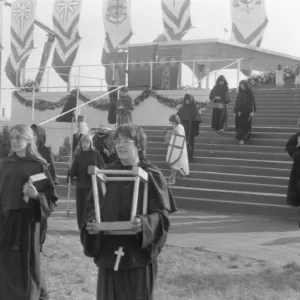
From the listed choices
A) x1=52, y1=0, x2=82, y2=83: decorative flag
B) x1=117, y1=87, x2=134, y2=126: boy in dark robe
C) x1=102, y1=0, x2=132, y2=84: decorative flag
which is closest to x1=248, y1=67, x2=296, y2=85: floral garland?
A: x1=102, y1=0, x2=132, y2=84: decorative flag

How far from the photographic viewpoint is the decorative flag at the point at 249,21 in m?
26.8

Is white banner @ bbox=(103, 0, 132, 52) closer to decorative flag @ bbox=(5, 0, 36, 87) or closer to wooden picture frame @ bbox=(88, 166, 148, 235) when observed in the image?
decorative flag @ bbox=(5, 0, 36, 87)

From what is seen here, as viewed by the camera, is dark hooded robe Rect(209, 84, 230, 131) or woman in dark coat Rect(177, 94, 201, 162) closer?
woman in dark coat Rect(177, 94, 201, 162)

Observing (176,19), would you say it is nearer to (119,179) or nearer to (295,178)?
(295,178)

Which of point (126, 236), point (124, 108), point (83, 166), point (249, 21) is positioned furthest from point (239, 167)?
point (249, 21)

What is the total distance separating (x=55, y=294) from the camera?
6152 millimetres

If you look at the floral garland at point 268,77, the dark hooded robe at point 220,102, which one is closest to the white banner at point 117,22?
the floral garland at point 268,77

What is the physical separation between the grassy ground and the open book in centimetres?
143

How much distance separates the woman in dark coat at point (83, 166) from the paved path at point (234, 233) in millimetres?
556

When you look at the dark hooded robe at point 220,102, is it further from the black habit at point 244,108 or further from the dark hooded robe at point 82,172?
the dark hooded robe at point 82,172

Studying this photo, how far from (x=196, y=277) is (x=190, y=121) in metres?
8.24

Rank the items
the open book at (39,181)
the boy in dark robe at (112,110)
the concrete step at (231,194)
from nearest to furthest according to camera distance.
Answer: the open book at (39,181) < the concrete step at (231,194) < the boy in dark robe at (112,110)

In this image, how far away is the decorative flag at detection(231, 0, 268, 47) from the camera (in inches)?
1054

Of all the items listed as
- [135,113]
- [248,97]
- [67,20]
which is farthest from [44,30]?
[248,97]
